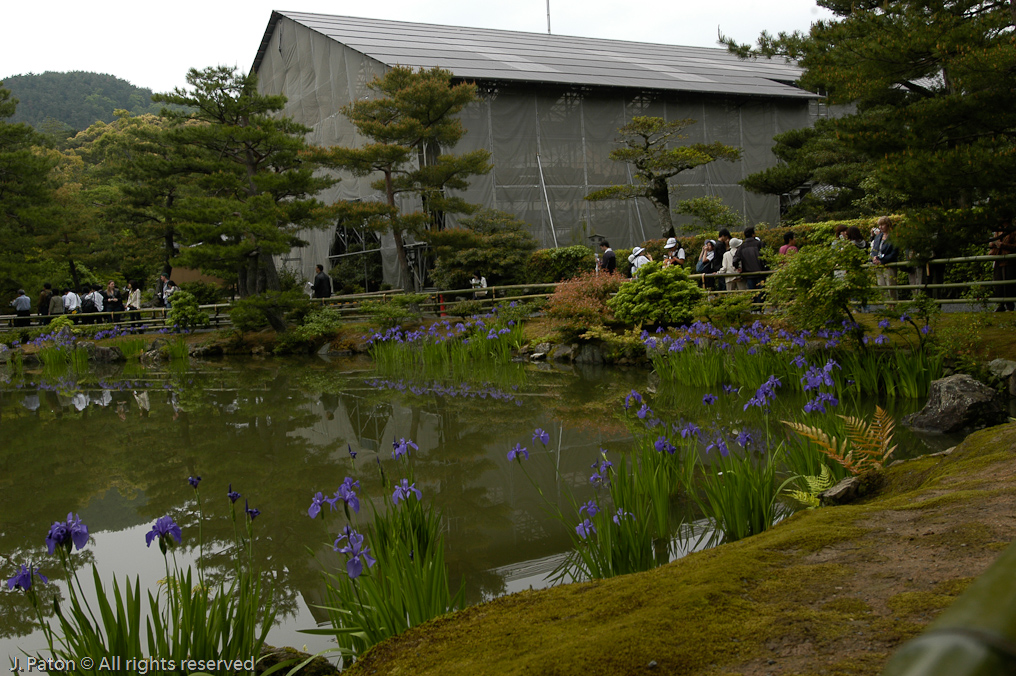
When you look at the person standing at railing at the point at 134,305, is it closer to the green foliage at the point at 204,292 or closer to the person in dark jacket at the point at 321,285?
the green foliage at the point at 204,292

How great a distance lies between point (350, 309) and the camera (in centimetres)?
1683

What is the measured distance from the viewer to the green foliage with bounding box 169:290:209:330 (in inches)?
663

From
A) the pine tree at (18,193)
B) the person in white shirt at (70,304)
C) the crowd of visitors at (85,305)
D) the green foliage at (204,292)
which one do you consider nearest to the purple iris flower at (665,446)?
the crowd of visitors at (85,305)

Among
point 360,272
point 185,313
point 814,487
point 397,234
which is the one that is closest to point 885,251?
point 814,487

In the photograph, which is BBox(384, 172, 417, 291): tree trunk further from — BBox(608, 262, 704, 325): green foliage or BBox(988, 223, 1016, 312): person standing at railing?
BBox(988, 223, 1016, 312): person standing at railing

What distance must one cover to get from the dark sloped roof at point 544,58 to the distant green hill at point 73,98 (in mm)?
44963

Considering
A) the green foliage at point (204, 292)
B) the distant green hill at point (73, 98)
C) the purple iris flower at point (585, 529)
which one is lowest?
the purple iris flower at point (585, 529)

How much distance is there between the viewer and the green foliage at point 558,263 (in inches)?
677

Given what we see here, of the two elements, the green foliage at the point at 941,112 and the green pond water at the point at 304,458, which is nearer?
the green pond water at the point at 304,458

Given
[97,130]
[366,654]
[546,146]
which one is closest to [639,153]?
[546,146]

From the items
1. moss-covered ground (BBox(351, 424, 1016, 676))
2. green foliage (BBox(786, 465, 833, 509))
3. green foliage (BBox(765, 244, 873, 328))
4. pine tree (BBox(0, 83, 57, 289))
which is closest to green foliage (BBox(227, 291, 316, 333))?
pine tree (BBox(0, 83, 57, 289))

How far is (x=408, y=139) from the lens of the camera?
16391 mm

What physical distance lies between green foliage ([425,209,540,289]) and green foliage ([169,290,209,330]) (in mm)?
5743

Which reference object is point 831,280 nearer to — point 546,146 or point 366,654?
point 366,654
